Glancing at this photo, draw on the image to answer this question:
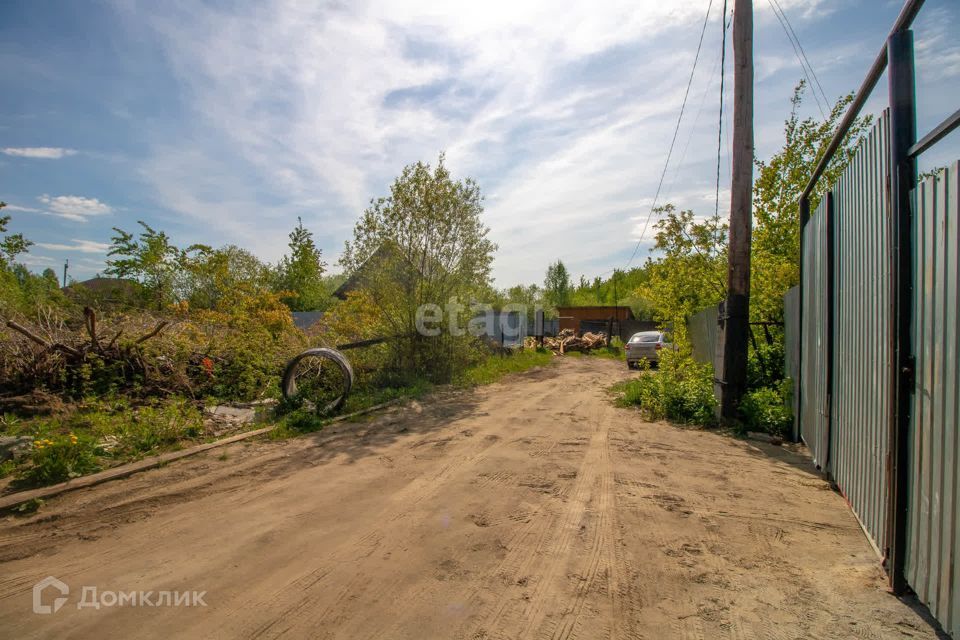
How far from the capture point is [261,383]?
915 centimetres

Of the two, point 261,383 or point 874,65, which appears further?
point 261,383

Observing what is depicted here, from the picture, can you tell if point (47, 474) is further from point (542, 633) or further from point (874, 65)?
point (874, 65)

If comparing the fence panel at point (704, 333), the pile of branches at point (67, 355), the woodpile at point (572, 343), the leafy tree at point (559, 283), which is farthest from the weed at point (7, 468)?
Result: the leafy tree at point (559, 283)

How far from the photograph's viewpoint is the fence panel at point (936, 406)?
2111mm

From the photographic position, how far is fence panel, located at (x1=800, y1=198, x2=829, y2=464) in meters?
4.68

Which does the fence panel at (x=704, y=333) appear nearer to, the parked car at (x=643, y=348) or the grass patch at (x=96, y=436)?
the parked car at (x=643, y=348)

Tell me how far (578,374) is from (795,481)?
11099mm

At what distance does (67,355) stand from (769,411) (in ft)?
35.4

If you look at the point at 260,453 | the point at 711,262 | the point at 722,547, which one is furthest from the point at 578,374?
the point at 722,547

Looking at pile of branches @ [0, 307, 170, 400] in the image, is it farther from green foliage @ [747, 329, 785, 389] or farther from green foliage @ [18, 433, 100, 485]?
green foliage @ [747, 329, 785, 389]

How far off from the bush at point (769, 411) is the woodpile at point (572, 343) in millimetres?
17201

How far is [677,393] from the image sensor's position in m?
8.26

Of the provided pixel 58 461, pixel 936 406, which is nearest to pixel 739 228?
pixel 936 406

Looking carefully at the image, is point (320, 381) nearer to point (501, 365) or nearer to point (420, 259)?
point (420, 259)
